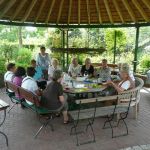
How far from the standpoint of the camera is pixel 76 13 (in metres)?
10.6

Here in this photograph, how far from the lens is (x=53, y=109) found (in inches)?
230

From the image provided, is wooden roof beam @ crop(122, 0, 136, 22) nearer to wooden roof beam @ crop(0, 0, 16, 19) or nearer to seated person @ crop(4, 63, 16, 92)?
wooden roof beam @ crop(0, 0, 16, 19)

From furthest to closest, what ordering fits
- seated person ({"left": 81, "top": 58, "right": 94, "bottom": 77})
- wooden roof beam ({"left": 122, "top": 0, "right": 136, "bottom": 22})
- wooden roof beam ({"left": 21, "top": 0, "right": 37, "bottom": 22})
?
wooden roof beam ({"left": 122, "top": 0, "right": 136, "bottom": 22})
wooden roof beam ({"left": 21, "top": 0, "right": 37, "bottom": 22})
seated person ({"left": 81, "top": 58, "right": 94, "bottom": 77})

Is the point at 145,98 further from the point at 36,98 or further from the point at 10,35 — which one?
the point at 10,35

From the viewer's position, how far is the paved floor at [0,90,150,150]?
17.4 ft

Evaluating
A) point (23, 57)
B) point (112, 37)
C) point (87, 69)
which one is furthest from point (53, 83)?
point (112, 37)

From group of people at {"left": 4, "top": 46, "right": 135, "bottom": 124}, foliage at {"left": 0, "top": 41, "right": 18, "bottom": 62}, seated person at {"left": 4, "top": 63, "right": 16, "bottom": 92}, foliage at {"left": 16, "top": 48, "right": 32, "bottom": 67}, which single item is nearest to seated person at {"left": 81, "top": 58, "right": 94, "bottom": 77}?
group of people at {"left": 4, "top": 46, "right": 135, "bottom": 124}

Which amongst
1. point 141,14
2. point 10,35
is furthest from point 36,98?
point 10,35

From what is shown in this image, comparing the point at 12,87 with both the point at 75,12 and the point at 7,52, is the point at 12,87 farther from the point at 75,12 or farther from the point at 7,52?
the point at 7,52

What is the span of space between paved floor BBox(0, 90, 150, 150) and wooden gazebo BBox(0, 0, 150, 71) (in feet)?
12.9

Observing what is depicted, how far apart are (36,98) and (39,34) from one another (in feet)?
54.3

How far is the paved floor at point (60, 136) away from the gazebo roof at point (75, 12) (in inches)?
154

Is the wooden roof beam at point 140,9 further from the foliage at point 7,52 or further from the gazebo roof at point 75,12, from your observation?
the foliage at point 7,52

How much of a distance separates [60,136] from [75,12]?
6065 millimetres
